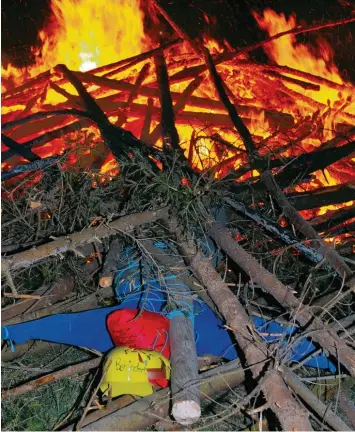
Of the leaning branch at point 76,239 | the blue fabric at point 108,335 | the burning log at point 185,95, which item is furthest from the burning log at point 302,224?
the burning log at point 185,95

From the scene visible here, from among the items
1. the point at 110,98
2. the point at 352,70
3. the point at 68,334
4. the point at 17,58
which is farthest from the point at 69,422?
the point at 352,70

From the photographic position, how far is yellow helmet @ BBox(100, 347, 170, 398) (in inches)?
115

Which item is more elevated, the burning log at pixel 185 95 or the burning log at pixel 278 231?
the burning log at pixel 185 95

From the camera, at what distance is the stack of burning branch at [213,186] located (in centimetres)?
282

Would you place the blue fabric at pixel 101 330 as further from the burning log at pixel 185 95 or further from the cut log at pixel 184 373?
the burning log at pixel 185 95

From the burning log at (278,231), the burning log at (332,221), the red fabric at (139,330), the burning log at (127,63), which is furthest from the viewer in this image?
the burning log at (127,63)

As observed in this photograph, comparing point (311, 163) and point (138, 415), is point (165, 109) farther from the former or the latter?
point (138, 415)

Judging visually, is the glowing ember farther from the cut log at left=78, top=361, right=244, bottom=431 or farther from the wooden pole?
the cut log at left=78, top=361, right=244, bottom=431

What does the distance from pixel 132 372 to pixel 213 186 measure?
2039 mm

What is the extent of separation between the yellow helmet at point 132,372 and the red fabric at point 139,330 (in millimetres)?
207

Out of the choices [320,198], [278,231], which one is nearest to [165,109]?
[320,198]

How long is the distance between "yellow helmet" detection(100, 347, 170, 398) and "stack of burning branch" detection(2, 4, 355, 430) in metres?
0.11

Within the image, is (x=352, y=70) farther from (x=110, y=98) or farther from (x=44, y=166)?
(x=44, y=166)

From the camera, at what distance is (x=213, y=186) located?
432 centimetres
